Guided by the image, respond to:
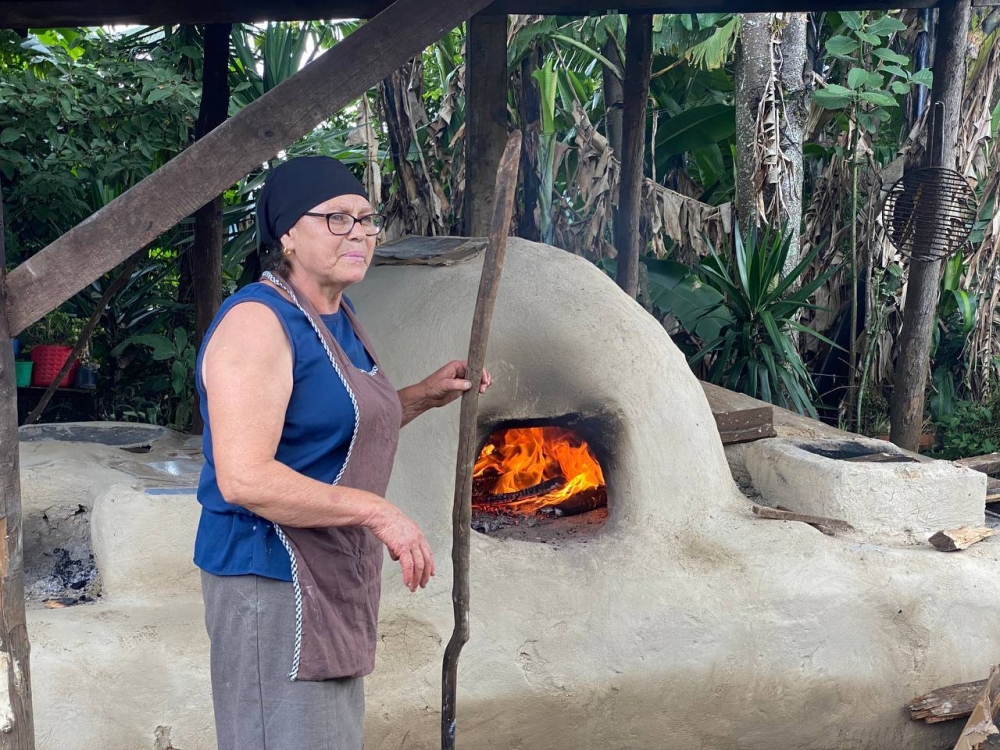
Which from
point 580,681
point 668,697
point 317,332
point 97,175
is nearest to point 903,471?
point 668,697

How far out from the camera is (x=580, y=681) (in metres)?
3.41

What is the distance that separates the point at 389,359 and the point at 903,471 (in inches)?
80.1

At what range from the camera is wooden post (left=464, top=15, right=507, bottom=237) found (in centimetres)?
505

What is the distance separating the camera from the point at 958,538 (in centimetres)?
388

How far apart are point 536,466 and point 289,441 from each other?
253cm

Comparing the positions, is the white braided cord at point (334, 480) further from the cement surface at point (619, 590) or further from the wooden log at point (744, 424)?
the wooden log at point (744, 424)

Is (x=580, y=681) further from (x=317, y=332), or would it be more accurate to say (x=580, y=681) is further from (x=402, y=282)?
(x=317, y=332)

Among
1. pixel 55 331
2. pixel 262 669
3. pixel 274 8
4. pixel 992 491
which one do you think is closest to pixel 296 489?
pixel 262 669

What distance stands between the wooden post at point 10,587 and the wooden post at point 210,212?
3196 mm

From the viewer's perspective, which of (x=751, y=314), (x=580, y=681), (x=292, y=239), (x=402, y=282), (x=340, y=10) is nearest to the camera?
(x=292, y=239)

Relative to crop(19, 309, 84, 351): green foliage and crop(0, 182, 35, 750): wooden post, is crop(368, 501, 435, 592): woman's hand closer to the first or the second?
crop(0, 182, 35, 750): wooden post

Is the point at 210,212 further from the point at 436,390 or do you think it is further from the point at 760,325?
the point at 436,390

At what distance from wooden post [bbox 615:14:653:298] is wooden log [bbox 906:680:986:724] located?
335 centimetres

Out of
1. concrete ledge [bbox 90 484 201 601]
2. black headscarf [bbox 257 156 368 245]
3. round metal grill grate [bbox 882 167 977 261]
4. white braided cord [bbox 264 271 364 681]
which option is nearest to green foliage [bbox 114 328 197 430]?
concrete ledge [bbox 90 484 201 601]
